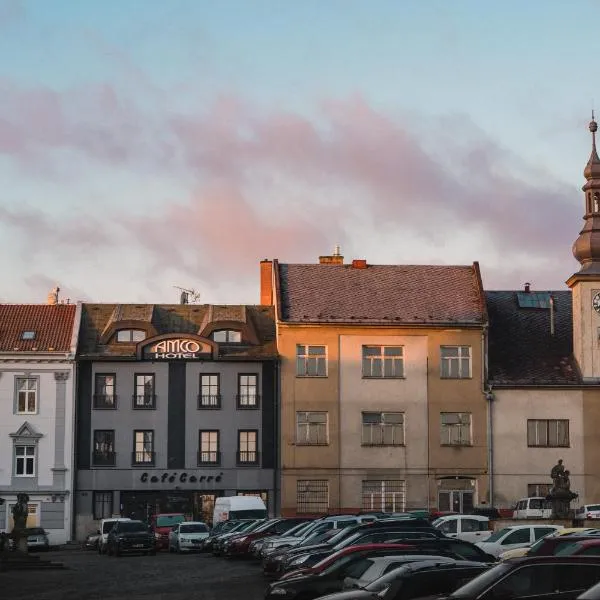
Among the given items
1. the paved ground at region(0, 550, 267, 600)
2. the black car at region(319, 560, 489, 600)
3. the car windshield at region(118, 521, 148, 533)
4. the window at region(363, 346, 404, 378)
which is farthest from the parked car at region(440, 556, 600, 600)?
the window at region(363, 346, 404, 378)

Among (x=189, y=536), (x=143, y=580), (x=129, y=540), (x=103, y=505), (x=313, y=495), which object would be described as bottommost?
(x=143, y=580)

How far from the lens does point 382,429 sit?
6925cm

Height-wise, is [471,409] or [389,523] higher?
[471,409]

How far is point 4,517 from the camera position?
225 feet

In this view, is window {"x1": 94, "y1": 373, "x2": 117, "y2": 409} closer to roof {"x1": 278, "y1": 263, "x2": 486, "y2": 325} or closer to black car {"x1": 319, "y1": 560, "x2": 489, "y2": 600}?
roof {"x1": 278, "y1": 263, "x2": 486, "y2": 325}

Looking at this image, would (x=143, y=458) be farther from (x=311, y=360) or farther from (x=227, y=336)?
(x=311, y=360)

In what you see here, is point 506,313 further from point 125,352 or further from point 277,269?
point 125,352

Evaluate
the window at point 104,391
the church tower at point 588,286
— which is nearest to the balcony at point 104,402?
the window at point 104,391

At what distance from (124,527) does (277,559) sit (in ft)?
67.2

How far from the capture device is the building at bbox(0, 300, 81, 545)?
6881cm

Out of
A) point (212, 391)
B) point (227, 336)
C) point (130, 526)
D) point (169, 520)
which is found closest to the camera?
point (130, 526)

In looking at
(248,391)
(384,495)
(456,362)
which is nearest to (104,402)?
(248,391)

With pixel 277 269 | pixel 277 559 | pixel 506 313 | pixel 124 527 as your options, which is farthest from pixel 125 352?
pixel 277 559

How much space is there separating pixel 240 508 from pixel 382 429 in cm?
997
